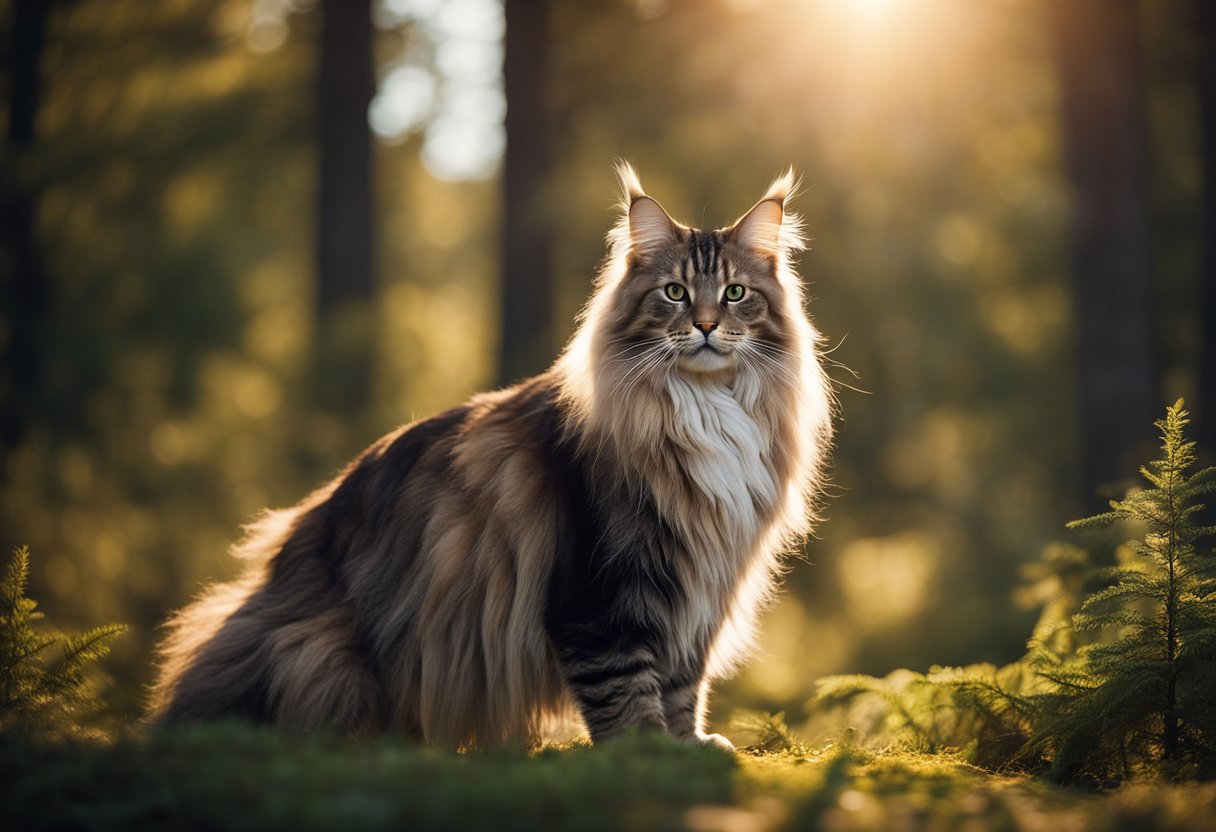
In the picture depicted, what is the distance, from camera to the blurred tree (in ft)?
22.7

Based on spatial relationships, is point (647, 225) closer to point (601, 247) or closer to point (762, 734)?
point (762, 734)

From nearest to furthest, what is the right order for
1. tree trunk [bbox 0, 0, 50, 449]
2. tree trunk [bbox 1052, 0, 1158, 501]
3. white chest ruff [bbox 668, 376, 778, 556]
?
white chest ruff [bbox 668, 376, 778, 556] → tree trunk [bbox 0, 0, 50, 449] → tree trunk [bbox 1052, 0, 1158, 501]

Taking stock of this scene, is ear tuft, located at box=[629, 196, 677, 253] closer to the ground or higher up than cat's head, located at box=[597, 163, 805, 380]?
higher up

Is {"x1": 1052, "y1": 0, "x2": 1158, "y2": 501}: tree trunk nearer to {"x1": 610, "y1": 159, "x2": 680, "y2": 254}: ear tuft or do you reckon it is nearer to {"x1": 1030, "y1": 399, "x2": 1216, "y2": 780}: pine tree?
{"x1": 1030, "y1": 399, "x2": 1216, "y2": 780}: pine tree

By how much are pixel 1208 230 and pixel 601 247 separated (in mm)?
4594

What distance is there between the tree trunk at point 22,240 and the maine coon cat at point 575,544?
482cm

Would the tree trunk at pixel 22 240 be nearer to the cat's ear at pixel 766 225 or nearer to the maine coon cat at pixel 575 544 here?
the maine coon cat at pixel 575 544

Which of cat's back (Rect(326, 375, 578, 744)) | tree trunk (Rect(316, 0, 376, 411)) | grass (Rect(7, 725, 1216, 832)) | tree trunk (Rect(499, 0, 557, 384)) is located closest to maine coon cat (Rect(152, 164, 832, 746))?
cat's back (Rect(326, 375, 578, 744))

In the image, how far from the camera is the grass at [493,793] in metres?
1.81

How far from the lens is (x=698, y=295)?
138 inches

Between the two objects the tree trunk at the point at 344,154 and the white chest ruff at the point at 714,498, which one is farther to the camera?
the tree trunk at the point at 344,154

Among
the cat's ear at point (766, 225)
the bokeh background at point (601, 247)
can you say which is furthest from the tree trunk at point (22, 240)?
the cat's ear at point (766, 225)

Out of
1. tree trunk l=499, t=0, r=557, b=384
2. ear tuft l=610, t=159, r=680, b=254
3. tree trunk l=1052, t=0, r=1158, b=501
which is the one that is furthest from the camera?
tree trunk l=499, t=0, r=557, b=384

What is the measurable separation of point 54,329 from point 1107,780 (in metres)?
7.62
